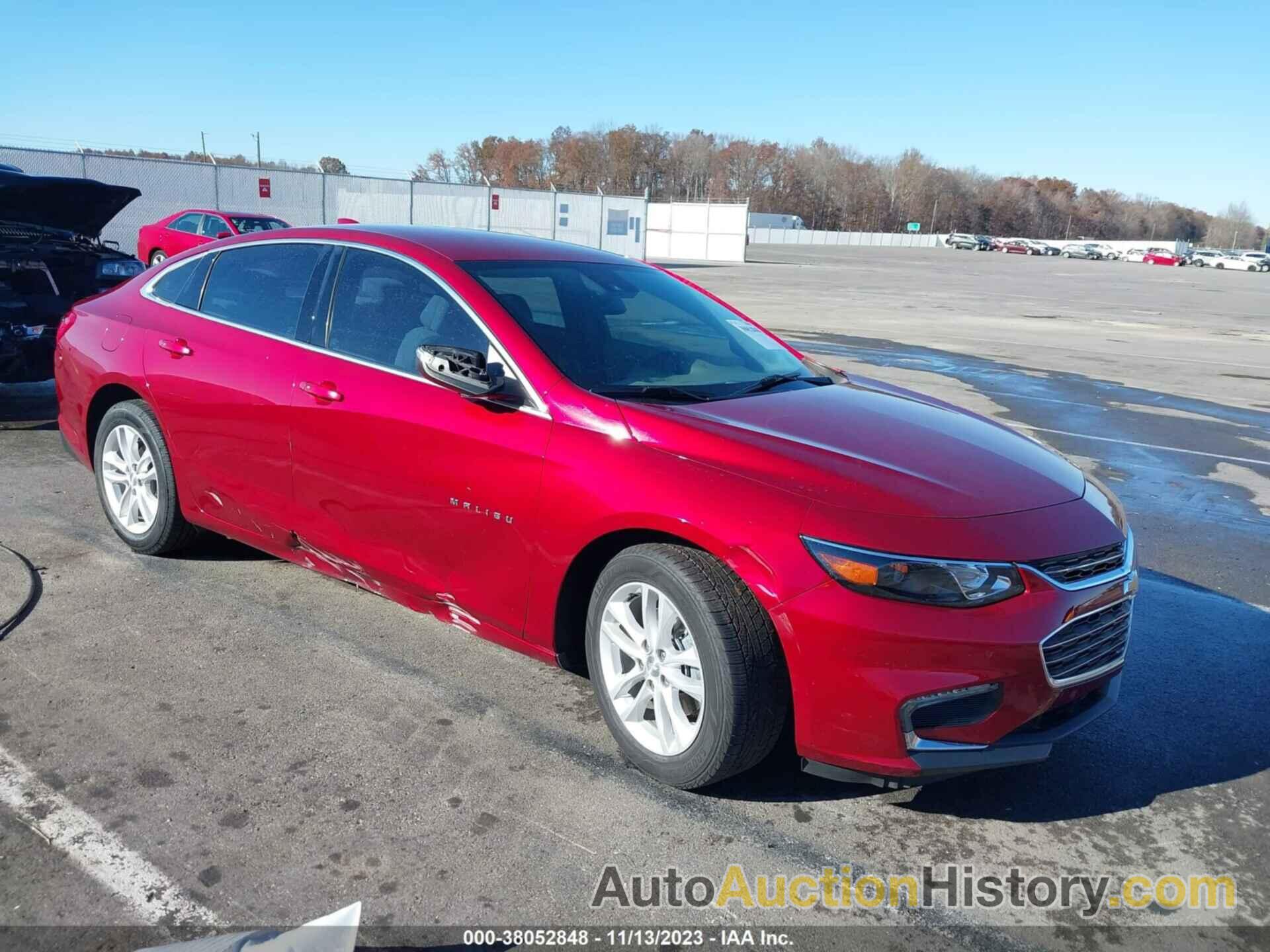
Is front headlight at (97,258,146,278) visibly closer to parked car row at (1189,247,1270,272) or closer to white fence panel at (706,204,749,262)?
white fence panel at (706,204,749,262)

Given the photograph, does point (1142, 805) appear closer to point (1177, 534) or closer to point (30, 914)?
point (30, 914)

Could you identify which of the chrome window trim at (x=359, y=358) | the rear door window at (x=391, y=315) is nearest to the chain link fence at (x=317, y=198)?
the chrome window trim at (x=359, y=358)

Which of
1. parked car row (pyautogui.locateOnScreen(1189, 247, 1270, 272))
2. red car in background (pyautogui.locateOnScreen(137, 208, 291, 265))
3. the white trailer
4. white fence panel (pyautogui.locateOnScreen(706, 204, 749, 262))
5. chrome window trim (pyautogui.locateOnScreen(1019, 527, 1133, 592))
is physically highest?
the white trailer

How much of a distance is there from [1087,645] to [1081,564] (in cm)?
24

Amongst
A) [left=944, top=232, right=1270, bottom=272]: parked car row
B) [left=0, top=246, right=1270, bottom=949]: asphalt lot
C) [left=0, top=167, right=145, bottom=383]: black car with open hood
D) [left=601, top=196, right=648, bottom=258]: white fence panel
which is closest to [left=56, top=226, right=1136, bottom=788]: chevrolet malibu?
[left=0, top=246, right=1270, bottom=949]: asphalt lot

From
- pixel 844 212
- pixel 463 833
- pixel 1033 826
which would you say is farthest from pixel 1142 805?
pixel 844 212

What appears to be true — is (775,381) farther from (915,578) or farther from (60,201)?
(60,201)

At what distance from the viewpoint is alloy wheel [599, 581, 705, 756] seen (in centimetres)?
309

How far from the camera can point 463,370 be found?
347cm

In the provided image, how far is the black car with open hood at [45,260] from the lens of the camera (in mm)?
7500

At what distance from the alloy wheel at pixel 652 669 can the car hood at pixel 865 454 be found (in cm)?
49

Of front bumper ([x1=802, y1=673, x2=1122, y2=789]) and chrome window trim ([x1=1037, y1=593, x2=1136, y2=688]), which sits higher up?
chrome window trim ([x1=1037, y1=593, x2=1136, y2=688])

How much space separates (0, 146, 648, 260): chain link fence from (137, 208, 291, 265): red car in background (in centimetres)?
148

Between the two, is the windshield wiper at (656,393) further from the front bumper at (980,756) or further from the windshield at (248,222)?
the windshield at (248,222)
